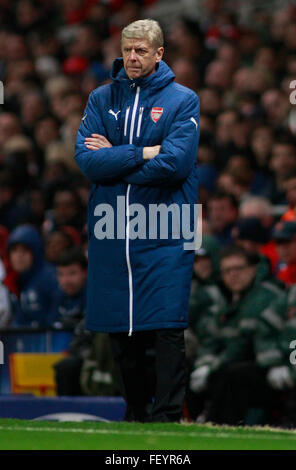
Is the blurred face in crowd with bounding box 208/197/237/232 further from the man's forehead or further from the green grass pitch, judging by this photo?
the green grass pitch

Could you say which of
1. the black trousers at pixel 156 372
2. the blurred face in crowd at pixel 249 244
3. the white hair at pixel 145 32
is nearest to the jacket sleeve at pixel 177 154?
the white hair at pixel 145 32

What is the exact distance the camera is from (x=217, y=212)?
36.2ft

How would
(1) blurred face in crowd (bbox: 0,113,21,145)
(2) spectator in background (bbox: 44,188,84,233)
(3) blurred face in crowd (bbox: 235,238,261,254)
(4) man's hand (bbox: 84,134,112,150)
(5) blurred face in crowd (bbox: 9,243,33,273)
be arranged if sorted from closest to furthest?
1. (4) man's hand (bbox: 84,134,112,150)
2. (3) blurred face in crowd (bbox: 235,238,261,254)
3. (5) blurred face in crowd (bbox: 9,243,33,273)
4. (2) spectator in background (bbox: 44,188,84,233)
5. (1) blurred face in crowd (bbox: 0,113,21,145)

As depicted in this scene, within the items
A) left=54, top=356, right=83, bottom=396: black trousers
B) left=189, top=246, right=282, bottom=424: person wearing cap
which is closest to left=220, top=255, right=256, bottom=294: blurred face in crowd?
left=189, top=246, right=282, bottom=424: person wearing cap

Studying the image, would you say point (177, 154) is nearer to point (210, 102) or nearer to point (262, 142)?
point (262, 142)

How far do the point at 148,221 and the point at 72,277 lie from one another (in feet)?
12.7

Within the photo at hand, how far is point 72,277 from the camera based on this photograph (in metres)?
10.5

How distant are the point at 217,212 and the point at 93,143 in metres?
4.25

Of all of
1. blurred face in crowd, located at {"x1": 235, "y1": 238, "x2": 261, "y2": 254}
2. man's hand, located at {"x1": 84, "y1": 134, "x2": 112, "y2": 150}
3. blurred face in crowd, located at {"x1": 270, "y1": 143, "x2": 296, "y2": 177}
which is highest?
man's hand, located at {"x1": 84, "y1": 134, "x2": 112, "y2": 150}

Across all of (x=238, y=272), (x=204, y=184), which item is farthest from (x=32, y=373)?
(x=204, y=184)

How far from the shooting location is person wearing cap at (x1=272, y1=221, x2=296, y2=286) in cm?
941
